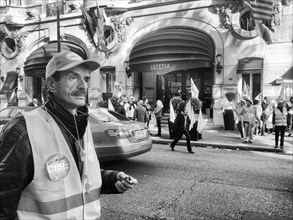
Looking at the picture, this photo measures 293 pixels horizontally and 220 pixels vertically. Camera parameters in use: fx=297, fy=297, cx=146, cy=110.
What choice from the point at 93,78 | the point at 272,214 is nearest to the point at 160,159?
the point at 272,214

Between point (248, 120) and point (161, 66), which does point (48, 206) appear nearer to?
point (248, 120)

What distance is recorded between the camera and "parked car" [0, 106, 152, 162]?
6566mm

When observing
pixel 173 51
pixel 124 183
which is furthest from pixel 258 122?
pixel 124 183

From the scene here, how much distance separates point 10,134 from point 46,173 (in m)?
0.28

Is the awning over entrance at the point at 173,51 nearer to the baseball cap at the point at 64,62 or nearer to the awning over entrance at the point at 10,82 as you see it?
the awning over entrance at the point at 10,82


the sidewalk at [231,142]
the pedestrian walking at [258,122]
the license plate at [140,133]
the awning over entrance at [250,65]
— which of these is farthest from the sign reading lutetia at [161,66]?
the license plate at [140,133]

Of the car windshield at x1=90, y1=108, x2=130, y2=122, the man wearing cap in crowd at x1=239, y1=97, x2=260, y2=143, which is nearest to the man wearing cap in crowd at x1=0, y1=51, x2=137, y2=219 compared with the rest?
the car windshield at x1=90, y1=108, x2=130, y2=122

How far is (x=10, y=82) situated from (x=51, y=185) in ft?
78.3

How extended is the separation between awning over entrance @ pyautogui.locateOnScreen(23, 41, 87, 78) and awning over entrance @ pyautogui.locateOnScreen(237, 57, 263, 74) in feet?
33.8

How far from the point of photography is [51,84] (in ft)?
6.20

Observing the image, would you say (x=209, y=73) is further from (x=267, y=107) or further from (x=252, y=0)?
(x=252, y=0)

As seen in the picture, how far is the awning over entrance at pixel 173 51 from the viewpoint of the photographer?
1574 centimetres

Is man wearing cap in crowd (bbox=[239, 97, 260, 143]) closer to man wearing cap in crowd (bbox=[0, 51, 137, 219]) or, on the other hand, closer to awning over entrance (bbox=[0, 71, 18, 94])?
man wearing cap in crowd (bbox=[0, 51, 137, 219])

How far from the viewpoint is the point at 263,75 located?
15211mm
